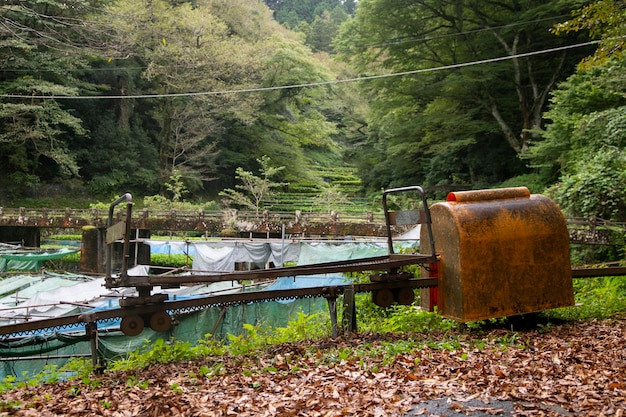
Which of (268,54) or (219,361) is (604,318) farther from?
(268,54)

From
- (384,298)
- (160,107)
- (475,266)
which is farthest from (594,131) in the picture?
(160,107)

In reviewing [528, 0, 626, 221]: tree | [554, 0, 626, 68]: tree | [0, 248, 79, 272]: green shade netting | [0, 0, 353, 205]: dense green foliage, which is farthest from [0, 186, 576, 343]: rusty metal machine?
[0, 0, 353, 205]: dense green foliage

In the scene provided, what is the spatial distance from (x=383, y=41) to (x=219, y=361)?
2912 cm

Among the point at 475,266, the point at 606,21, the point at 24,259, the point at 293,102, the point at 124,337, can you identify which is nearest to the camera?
the point at 475,266

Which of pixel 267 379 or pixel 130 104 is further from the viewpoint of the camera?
pixel 130 104

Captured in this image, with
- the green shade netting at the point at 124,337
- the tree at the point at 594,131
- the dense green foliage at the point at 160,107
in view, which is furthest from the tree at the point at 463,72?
the green shade netting at the point at 124,337

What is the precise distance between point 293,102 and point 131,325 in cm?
4247

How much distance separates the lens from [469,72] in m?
29.5

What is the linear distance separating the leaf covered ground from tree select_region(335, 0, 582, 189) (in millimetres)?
24553

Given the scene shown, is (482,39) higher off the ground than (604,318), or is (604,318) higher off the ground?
(482,39)

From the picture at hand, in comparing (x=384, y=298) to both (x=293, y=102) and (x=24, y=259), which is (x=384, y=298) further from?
(x=293, y=102)

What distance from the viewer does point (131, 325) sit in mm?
5715

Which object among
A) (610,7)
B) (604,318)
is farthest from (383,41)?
(604,318)

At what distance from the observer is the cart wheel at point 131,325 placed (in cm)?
569
